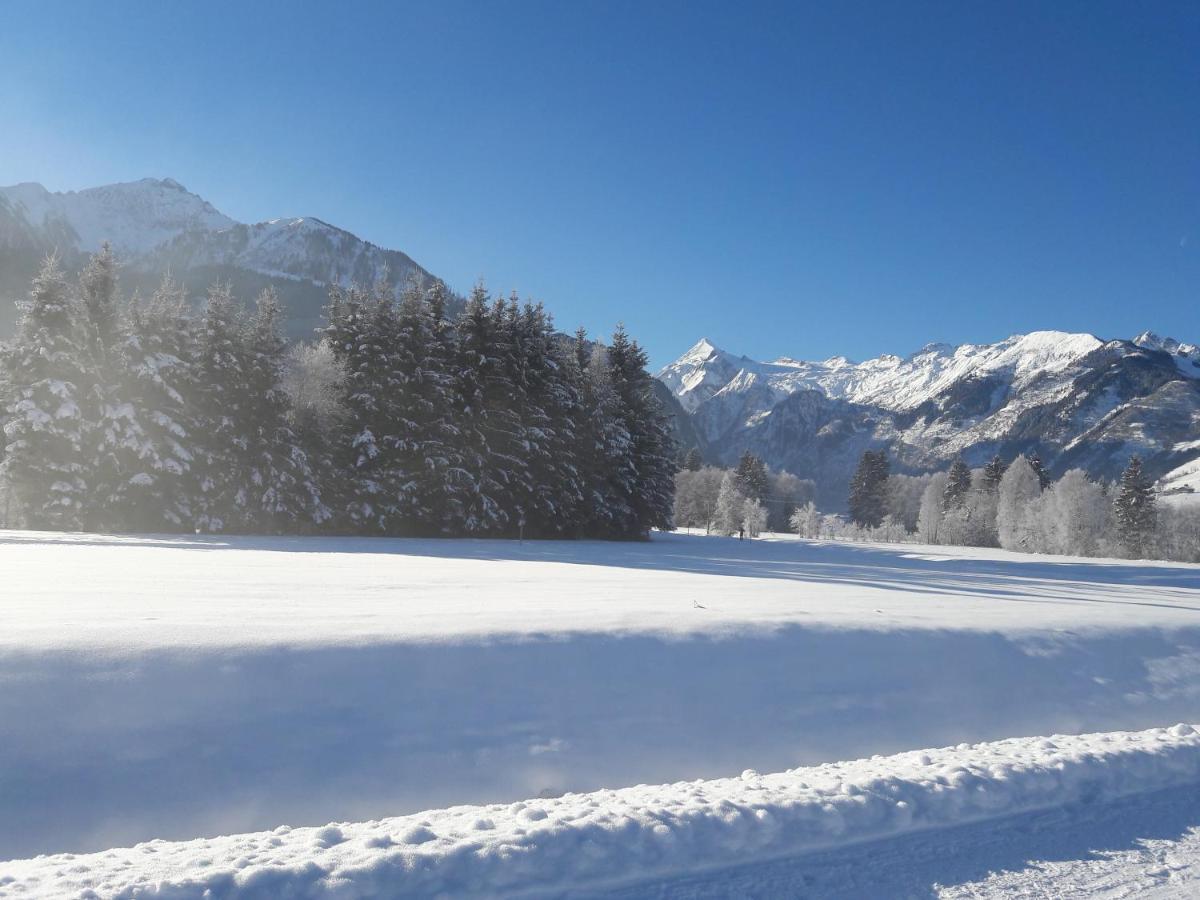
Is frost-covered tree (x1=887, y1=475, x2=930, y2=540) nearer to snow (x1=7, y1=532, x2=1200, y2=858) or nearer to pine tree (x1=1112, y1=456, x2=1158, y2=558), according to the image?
pine tree (x1=1112, y1=456, x2=1158, y2=558)

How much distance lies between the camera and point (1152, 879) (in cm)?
387

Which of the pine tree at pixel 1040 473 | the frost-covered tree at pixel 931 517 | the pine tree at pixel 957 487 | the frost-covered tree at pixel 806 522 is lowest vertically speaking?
the frost-covered tree at pixel 806 522

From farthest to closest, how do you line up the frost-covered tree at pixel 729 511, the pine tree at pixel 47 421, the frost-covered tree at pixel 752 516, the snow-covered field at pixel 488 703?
the frost-covered tree at pixel 729 511
the frost-covered tree at pixel 752 516
the pine tree at pixel 47 421
the snow-covered field at pixel 488 703

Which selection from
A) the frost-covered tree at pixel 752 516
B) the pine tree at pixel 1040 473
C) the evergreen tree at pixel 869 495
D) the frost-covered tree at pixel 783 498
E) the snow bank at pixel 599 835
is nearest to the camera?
the snow bank at pixel 599 835

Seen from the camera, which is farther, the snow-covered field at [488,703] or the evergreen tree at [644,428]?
the evergreen tree at [644,428]

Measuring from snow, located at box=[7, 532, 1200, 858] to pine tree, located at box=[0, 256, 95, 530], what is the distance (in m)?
16.2

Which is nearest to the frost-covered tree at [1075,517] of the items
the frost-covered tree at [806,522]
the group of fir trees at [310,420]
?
the frost-covered tree at [806,522]

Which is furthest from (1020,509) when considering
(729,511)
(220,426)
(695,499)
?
(220,426)

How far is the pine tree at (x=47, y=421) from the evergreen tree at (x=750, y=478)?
235ft

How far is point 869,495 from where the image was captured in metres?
101

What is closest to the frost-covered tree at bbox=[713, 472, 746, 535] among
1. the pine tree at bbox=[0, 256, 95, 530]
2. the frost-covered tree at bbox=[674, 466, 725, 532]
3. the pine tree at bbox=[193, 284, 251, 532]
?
the frost-covered tree at bbox=[674, 466, 725, 532]

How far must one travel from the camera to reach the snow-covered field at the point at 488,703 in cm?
445

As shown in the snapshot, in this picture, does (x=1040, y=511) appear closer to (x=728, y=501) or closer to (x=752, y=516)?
(x=752, y=516)

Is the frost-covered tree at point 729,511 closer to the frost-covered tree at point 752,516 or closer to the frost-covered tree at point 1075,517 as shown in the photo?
the frost-covered tree at point 752,516
